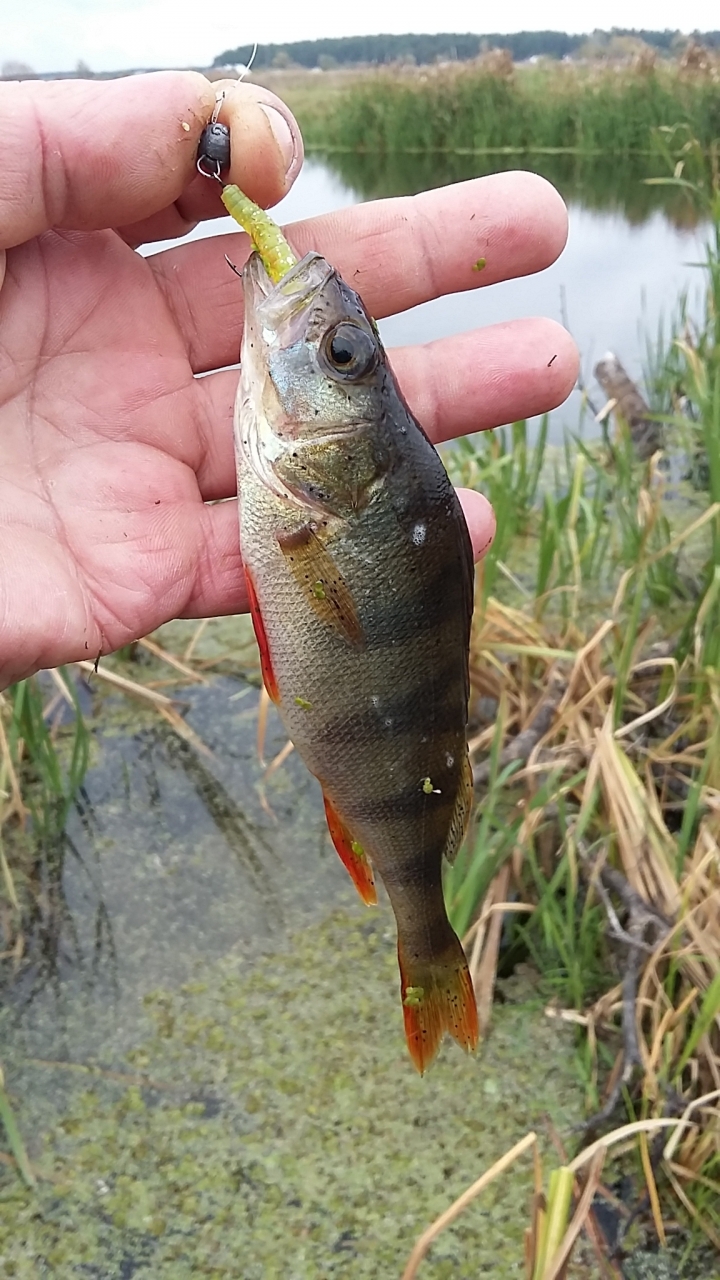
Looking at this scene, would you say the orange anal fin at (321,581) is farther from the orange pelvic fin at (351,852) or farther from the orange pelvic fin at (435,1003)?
the orange pelvic fin at (435,1003)

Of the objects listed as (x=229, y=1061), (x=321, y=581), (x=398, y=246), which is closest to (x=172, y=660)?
(x=229, y=1061)

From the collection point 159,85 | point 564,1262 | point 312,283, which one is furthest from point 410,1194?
point 159,85

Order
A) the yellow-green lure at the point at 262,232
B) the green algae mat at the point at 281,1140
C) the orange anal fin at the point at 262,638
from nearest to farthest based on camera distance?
the yellow-green lure at the point at 262,232 → the orange anal fin at the point at 262,638 → the green algae mat at the point at 281,1140

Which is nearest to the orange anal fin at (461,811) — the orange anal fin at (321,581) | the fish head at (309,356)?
the orange anal fin at (321,581)

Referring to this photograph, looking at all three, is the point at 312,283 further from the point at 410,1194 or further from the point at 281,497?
the point at 410,1194

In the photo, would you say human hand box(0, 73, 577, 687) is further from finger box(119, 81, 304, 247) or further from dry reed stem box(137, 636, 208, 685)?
dry reed stem box(137, 636, 208, 685)

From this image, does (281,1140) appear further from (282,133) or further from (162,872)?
(282,133)

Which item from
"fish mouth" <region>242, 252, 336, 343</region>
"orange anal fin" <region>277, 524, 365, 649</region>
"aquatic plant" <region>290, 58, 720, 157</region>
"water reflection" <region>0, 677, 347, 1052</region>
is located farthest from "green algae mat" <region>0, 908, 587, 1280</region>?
"aquatic plant" <region>290, 58, 720, 157</region>
